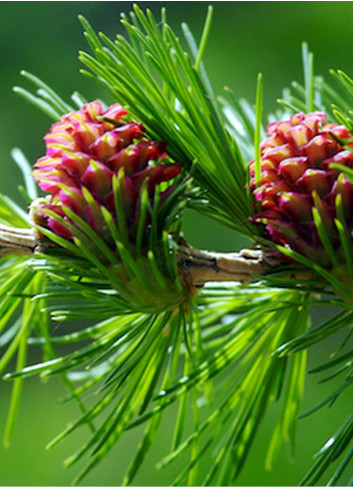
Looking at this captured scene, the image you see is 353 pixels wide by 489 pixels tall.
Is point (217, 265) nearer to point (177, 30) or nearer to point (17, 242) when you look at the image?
point (17, 242)

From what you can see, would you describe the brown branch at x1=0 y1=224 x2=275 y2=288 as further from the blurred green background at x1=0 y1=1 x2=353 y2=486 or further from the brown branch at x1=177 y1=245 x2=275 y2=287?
the blurred green background at x1=0 y1=1 x2=353 y2=486

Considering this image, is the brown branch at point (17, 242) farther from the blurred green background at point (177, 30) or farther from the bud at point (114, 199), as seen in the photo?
the blurred green background at point (177, 30)

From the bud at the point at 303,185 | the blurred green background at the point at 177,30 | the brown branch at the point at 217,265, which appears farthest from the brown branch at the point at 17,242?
the blurred green background at the point at 177,30

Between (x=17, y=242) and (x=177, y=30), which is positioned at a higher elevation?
(x=177, y=30)

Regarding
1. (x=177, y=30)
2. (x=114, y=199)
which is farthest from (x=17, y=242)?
(x=177, y=30)

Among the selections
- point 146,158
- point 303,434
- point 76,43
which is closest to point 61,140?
point 146,158

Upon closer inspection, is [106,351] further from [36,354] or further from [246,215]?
[36,354]

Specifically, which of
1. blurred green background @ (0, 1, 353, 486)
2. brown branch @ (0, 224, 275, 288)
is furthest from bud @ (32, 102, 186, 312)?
blurred green background @ (0, 1, 353, 486)

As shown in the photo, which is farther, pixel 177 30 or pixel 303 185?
pixel 177 30
